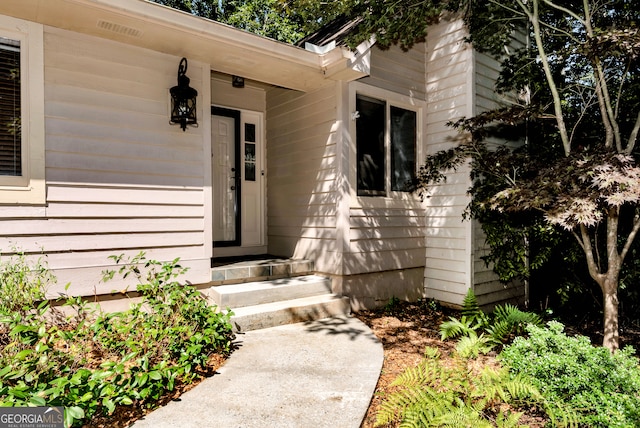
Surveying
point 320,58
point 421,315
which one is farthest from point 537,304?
point 320,58

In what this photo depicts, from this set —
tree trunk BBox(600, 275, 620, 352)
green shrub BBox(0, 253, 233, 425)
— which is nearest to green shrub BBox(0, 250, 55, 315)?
green shrub BBox(0, 253, 233, 425)

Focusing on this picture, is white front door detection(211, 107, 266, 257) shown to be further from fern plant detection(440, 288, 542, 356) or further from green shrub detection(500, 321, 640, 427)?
green shrub detection(500, 321, 640, 427)

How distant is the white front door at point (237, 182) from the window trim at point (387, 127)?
6.12 feet

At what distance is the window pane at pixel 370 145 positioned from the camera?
511cm

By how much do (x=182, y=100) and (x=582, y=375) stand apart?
14.0 feet

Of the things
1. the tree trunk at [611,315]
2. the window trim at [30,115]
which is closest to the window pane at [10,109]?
the window trim at [30,115]

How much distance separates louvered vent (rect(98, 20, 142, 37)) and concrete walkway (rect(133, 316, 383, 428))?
3167mm

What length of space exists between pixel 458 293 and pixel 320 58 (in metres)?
3.69

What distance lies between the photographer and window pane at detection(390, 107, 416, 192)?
5.48m

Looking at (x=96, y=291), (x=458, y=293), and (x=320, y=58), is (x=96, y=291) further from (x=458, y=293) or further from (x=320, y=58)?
(x=458, y=293)

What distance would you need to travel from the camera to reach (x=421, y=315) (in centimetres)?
508

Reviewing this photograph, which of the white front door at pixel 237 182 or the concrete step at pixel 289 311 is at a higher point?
the white front door at pixel 237 182

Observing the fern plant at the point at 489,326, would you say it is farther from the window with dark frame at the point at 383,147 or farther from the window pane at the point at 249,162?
the window pane at the point at 249,162

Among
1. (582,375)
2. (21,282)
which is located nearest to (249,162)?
(21,282)
